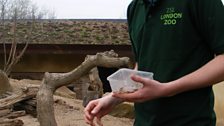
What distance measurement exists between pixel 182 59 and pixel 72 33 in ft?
37.1

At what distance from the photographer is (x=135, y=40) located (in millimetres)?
1543

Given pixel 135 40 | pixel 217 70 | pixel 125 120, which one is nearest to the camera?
pixel 217 70

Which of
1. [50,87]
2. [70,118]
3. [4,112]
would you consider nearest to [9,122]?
[4,112]

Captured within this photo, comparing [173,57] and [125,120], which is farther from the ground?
[173,57]

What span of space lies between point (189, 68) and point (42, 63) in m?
11.7

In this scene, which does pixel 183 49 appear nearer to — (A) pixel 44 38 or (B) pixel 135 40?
(B) pixel 135 40

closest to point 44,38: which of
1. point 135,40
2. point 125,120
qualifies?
point 125,120

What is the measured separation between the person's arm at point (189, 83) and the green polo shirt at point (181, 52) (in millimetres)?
42

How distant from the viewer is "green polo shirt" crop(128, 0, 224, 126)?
136cm

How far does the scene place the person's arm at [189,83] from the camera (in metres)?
1.29

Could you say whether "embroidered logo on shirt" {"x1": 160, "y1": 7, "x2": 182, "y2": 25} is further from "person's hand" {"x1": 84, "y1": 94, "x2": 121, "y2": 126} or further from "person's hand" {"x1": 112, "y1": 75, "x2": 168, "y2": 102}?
"person's hand" {"x1": 84, "y1": 94, "x2": 121, "y2": 126}

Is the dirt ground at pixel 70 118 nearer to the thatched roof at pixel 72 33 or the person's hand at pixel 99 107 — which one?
the thatched roof at pixel 72 33

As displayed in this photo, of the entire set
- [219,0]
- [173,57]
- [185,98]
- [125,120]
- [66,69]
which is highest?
[219,0]

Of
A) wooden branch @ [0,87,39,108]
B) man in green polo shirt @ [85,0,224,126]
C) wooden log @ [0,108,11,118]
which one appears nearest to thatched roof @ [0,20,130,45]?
wooden branch @ [0,87,39,108]
